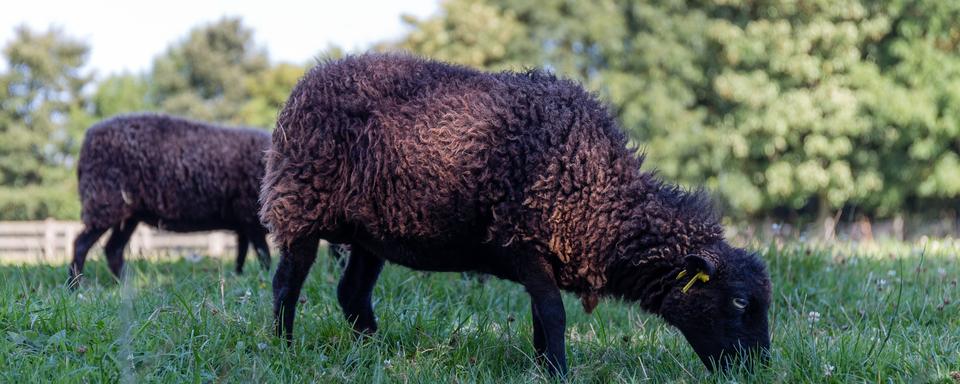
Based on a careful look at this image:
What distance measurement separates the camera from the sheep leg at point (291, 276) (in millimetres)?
4695

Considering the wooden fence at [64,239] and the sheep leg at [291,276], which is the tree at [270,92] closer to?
the wooden fence at [64,239]

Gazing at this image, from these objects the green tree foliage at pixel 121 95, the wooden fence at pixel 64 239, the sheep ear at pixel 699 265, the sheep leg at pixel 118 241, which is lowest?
the wooden fence at pixel 64 239

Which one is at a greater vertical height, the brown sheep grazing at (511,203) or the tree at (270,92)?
the brown sheep grazing at (511,203)

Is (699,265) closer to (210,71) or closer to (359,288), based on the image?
(359,288)

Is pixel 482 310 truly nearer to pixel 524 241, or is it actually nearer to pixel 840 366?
pixel 524 241

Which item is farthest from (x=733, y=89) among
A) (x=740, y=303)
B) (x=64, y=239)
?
(x=740, y=303)

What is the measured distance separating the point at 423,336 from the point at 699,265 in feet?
4.96

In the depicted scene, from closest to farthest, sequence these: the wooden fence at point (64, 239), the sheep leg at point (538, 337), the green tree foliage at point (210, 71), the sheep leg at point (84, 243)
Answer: the sheep leg at point (538, 337) < the sheep leg at point (84, 243) < the wooden fence at point (64, 239) < the green tree foliage at point (210, 71)

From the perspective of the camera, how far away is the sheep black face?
4.32 m

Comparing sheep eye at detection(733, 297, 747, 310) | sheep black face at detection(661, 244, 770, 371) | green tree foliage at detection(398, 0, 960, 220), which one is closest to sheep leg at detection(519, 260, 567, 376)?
sheep black face at detection(661, 244, 770, 371)

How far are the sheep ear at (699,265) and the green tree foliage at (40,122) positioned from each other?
25.5 meters

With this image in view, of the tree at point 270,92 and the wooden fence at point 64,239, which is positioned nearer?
the wooden fence at point 64,239

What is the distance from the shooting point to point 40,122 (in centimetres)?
2827

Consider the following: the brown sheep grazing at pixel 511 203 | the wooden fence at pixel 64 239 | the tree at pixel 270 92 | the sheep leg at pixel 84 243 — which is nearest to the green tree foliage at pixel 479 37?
the tree at pixel 270 92
